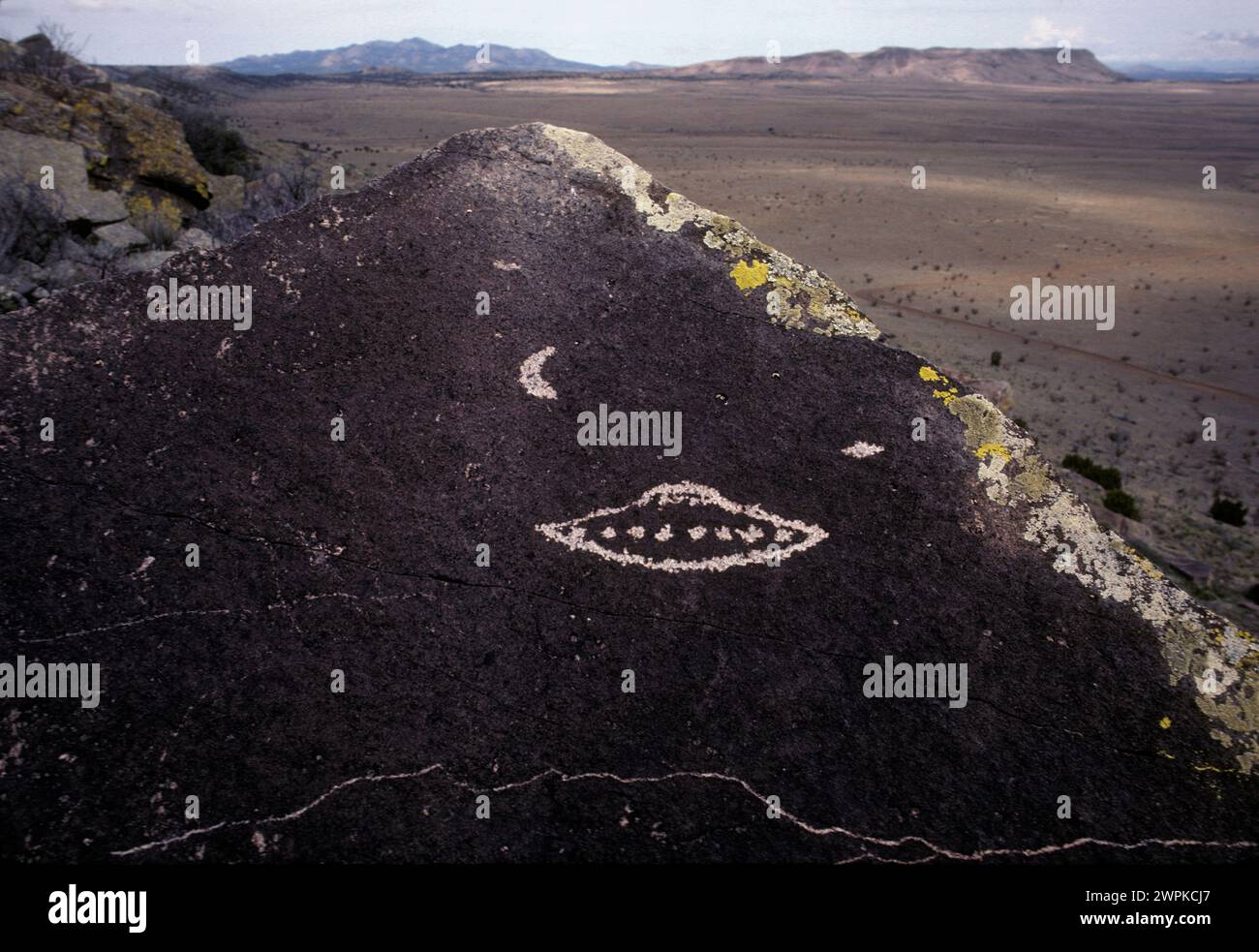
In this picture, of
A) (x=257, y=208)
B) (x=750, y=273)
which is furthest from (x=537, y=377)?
(x=257, y=208)

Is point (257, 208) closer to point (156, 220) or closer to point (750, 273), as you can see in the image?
point (156, 220)

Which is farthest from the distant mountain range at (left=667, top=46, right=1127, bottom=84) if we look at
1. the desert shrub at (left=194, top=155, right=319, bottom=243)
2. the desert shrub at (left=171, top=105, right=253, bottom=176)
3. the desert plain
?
the desert shrub at (left=194, top=155, right=319, bottom=243)

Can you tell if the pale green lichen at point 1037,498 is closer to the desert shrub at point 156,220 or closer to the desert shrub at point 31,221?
the desert shrub at point 31,221

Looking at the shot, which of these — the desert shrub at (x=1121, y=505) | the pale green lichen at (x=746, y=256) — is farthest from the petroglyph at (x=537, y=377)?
the desert shrub at (x=1121, y=505)

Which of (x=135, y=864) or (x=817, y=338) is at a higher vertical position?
(x=817, y=338)

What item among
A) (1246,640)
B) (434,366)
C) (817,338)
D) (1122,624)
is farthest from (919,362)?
(434,366)
